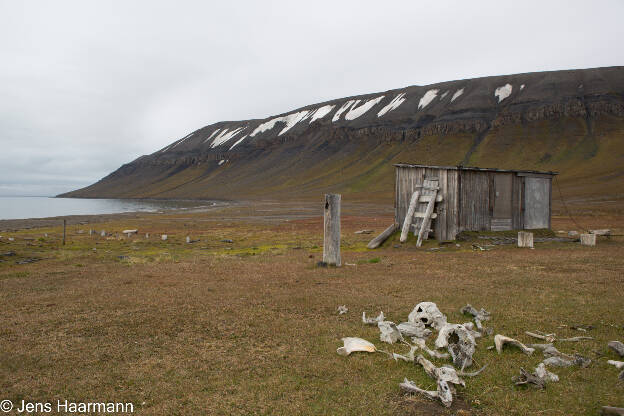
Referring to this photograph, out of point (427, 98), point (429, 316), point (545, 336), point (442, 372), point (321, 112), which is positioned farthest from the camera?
point (321, 112)

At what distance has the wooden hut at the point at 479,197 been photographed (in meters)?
22.9

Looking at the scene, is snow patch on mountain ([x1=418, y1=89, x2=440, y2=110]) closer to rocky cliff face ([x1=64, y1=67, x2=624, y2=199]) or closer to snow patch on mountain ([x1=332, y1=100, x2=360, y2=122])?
rocky cliff face ([x1=64, y1=67, x2=624, y2=199])

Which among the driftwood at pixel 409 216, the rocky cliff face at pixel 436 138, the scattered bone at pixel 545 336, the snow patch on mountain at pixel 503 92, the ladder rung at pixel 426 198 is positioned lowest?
the scattered bone at pixel 545 336

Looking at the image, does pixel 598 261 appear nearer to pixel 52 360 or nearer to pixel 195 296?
pixel 195 296

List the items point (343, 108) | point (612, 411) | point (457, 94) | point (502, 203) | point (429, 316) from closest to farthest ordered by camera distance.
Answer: point (612, 411) < point (429, 316) < point (502, 203) < point (457, 94) < point (343, 108)

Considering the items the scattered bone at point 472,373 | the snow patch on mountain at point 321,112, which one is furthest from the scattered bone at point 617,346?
the snow patch on mountain at point 321,112

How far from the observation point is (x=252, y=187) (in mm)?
143250

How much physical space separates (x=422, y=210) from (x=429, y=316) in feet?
50.7

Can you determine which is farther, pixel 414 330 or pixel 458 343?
pixel 414 330

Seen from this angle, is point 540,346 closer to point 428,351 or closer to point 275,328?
point 428,351

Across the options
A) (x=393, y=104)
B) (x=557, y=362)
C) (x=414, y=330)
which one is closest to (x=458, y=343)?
(x=414, y=330)

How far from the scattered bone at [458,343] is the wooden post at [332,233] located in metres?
9.01

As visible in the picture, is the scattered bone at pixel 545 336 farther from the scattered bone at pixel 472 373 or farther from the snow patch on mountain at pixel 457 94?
the snow patch on mountain at pixel 457 94

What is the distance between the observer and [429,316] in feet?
28.8
